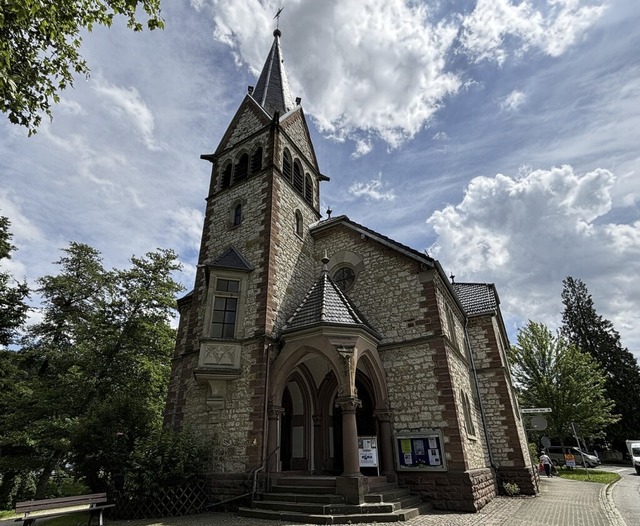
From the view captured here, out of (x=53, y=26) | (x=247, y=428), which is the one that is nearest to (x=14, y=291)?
(x=247, y=428)

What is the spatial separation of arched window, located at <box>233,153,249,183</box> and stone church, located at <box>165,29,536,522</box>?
0.06m

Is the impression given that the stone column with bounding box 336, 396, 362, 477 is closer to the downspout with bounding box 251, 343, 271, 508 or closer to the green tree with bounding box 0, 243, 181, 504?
the downspout with bounding box 251, 343, 271, 508

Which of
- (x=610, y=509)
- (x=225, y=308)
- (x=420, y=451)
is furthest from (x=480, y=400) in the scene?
(x=225, y=308)

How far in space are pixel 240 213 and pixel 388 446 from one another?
1023 cm

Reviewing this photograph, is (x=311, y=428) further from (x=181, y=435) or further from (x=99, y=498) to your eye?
(x=99, y=498)

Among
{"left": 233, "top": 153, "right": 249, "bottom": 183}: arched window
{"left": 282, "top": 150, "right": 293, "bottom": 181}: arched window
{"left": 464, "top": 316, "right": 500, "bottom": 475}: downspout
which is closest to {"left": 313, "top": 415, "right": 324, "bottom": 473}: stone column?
{"left": 464, "top": 316, "right": 500, "bottom": 475}: downspout

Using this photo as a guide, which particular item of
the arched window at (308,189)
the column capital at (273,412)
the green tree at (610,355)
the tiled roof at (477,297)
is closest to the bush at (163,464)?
the column capital at (273,412)

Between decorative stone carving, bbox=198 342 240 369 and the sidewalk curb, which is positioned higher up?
decorative stone carving, bbox=198 342 240 369

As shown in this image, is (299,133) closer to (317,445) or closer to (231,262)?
(231,262)

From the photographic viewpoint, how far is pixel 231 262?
13.1 m

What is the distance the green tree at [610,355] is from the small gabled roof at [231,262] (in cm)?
3666

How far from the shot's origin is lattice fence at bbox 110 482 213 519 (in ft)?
31.1

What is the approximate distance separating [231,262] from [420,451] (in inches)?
338

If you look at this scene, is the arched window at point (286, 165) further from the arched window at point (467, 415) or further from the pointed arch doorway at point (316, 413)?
the arched window at point (467, 415)
